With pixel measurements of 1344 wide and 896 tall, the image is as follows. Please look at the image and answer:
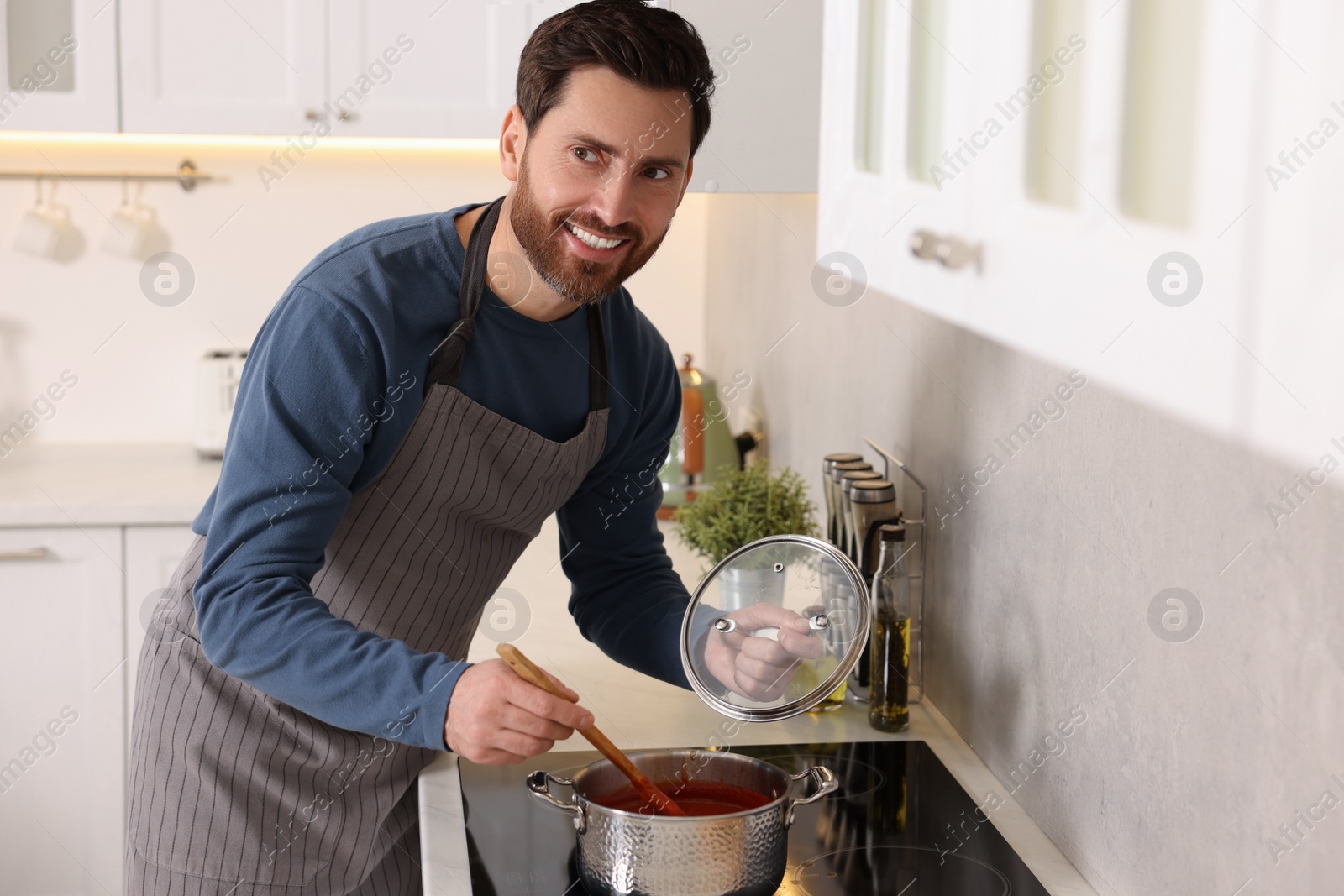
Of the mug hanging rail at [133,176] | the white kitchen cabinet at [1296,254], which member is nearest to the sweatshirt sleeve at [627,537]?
the white kitchen cabinet at [1296,254]

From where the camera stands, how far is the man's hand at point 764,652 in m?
1.06

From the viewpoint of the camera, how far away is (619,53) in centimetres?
109

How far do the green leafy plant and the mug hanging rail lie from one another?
4.96ft

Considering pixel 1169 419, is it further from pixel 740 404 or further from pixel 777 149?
pixel 740 404

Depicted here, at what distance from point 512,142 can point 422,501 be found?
1.21 ft

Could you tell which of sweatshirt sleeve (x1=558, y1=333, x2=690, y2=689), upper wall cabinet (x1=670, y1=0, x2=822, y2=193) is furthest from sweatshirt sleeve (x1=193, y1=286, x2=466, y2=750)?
upper wall cabinet (x1=670, y1=0, x2=822, y2=193)

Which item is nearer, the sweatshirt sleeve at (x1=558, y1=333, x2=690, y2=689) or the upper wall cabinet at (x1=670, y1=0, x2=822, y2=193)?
the sweatshirt sleeve at (x1=558, y1=333, x2=690, y2=689)

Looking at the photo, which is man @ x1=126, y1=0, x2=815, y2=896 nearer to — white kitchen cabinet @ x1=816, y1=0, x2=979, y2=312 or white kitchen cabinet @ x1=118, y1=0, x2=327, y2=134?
white kitchen cabinet @ x1=816, y1=0, x2=979, y2=312

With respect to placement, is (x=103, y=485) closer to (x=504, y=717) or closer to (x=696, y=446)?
(x=696, y=446)

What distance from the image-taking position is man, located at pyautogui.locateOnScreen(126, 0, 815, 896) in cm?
100

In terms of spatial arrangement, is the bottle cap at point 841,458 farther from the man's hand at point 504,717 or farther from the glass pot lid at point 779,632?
the man's hand at point 504,717

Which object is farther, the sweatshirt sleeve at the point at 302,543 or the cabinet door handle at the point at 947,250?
the sweatshirt sleeve at the point at 302,543

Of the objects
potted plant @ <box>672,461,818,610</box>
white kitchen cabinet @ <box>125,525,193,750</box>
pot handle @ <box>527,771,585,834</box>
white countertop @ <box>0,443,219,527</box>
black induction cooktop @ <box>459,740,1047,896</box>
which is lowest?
white kitchen cabinet @ <box>125,525,193,750</box>

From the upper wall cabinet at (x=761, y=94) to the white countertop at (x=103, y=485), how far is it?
1.05 metres
